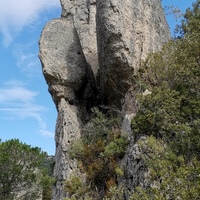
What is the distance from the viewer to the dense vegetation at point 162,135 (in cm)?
684

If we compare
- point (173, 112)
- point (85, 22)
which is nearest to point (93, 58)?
point (85, 22)

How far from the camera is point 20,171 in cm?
1520

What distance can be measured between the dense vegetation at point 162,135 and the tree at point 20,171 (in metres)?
2.78

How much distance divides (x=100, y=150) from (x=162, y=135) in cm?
418

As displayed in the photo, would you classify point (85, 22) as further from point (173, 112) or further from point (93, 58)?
point (173, 112)

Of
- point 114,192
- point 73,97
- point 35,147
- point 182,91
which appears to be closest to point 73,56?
point 73,97

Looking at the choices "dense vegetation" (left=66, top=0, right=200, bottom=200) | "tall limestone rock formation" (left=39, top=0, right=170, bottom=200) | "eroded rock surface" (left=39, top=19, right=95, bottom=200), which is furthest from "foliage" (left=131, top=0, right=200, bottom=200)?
"eroded rock surface" (left=39, top=19, right=95, bottom=200)

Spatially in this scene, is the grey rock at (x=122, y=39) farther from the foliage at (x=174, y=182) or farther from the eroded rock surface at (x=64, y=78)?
Result: the foliage at (x=174, y=182)

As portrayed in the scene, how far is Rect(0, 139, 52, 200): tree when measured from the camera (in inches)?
595

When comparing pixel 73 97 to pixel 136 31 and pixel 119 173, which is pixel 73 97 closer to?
pixel 136 31

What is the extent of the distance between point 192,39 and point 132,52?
3563 millimetres

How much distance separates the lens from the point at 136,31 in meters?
15.1

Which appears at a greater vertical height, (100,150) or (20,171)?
(100,150)

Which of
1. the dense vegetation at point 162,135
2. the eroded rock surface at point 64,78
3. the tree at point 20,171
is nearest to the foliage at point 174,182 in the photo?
the dense vegetation at point 162,135
